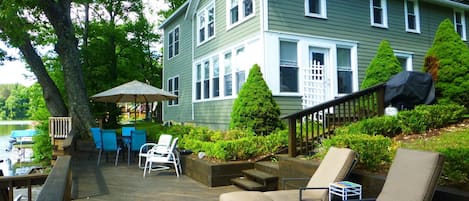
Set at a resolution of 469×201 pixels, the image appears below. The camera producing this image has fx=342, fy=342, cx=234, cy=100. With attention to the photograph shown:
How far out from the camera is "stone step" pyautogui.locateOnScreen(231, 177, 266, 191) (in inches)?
223

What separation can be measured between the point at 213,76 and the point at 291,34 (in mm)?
3771

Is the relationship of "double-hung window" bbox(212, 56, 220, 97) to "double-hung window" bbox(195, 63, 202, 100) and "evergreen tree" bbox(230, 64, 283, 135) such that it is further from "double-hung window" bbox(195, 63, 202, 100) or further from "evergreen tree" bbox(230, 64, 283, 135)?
"evergreen tree" bbox(230, 64, 283, 135)

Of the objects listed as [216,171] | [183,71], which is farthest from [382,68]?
[183,71]

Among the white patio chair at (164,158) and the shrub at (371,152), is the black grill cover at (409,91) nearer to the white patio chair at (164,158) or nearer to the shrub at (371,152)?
the shrub at (371,152)

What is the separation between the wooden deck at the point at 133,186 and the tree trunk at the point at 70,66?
18.1ft

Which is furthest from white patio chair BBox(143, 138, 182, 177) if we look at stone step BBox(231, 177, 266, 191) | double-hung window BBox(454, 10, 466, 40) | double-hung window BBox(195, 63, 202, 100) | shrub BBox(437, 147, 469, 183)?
double-hung window BBox(454, 10, 466, 40)

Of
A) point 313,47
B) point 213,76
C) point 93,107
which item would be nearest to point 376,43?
point 313,47

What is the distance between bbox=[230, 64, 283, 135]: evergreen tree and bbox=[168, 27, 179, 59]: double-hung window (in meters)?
9.00

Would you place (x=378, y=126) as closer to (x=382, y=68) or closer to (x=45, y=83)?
(x=382, y=68)

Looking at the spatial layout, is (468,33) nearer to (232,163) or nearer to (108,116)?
(232,163)

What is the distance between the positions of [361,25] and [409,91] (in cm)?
454

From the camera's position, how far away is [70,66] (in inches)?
527

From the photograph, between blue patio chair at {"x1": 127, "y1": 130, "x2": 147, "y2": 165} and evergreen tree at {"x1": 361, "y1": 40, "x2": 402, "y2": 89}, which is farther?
evergreen tree at {"x1": 361, "y1": 40, "x2": 402, "y2": 89}

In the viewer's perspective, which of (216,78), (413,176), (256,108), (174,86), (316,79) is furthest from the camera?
(174,86)
